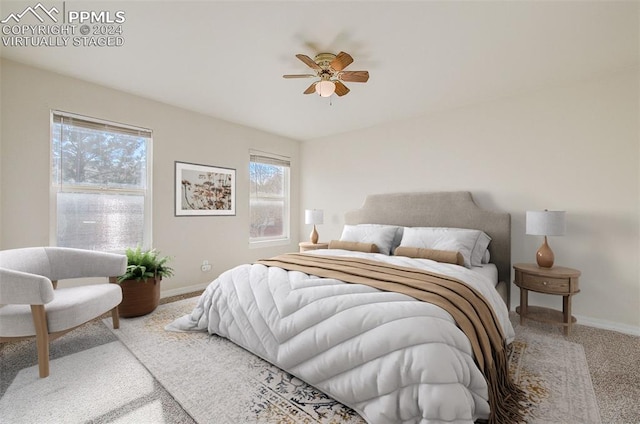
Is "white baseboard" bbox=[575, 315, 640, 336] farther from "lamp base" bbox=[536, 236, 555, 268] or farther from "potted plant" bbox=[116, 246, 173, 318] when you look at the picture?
"potted plant" bbox=[116, 246, 173, 318]

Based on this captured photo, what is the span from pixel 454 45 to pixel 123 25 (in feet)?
8.29

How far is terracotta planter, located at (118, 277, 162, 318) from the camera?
2789 millimetres

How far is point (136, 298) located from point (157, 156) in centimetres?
168

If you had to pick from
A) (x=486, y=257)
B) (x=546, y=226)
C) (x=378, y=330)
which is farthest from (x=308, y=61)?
(x=486, y=257)

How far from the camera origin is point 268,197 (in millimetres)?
4816

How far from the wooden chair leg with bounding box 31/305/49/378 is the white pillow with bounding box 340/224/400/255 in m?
2.87

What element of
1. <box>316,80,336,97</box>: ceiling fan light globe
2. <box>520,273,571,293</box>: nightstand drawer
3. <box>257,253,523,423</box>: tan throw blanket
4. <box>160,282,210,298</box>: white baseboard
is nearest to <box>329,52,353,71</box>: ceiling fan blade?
<box>316,80,336,97</box>: ceiling fan light globe

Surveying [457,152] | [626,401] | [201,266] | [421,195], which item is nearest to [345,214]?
[421,195]

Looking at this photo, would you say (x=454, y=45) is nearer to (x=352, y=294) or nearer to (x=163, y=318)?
(x=352, y=294)

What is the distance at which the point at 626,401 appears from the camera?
167cm

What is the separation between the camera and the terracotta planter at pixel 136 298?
2789 mm

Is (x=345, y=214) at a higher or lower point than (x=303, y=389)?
higher

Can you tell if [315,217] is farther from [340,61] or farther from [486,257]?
[340,61]

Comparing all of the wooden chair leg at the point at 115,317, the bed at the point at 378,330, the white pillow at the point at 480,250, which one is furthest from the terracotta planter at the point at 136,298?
the white pillow at the point at 480,250
